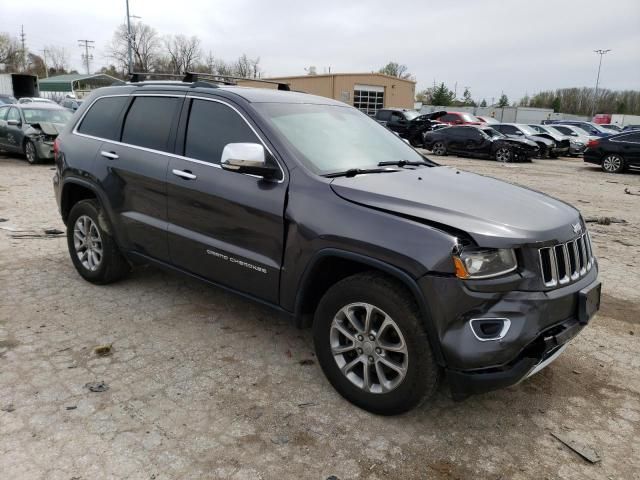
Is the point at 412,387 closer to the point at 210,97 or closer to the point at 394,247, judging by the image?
the point at 394,247

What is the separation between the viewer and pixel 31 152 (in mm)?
13156

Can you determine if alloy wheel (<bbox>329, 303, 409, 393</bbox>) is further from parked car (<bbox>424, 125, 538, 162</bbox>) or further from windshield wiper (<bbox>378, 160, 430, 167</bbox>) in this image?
parked car (<bbox>424, 125, 538, 162</bbox>)

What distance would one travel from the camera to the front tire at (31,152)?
13.1m

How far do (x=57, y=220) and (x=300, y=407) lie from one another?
587 centimetres

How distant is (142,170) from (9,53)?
351 ft

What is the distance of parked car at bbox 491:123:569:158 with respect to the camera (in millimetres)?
20453

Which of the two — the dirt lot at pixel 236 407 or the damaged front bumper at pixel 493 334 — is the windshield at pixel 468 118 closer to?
the dirt lot at pixel 236 407

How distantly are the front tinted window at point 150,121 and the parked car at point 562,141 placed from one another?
20.8 meters

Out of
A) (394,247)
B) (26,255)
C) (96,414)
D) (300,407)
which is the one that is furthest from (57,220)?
(394,247)

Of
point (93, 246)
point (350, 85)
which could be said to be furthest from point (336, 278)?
point (350, 85)

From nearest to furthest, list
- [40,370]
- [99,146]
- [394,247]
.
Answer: [394,247] → [40,370] → [99,146]

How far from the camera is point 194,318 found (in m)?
4.21

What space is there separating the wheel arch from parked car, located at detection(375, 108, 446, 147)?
68.8 ft

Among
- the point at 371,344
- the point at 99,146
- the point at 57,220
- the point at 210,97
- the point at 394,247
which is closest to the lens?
the point at 394,247
